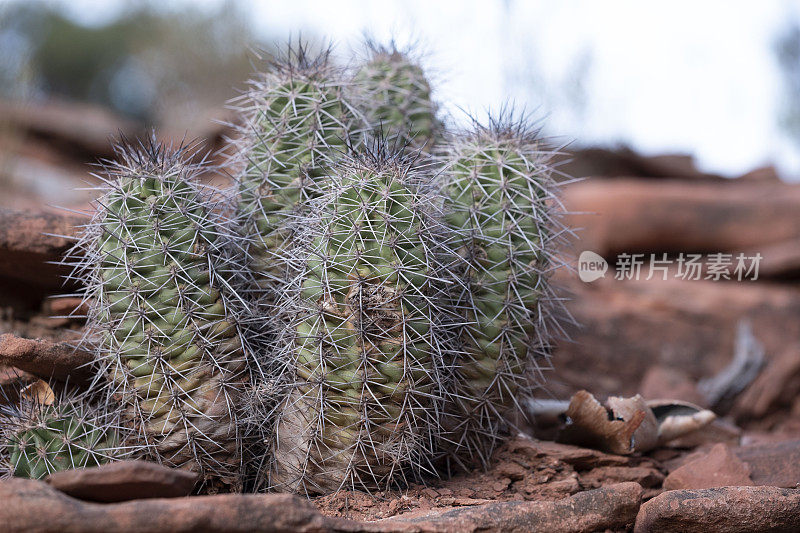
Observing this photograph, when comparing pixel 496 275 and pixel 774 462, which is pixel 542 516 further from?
pixel 774 462

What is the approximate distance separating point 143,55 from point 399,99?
12534mm

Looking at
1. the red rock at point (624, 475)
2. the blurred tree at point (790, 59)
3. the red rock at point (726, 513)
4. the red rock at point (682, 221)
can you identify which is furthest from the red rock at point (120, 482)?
the blurred tree at point (790, 59)

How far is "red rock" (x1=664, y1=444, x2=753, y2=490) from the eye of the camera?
3.08 metres

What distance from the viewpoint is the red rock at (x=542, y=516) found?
2.24 metres

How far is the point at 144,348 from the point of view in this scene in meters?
2.71

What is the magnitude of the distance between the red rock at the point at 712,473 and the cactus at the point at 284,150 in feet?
6.43

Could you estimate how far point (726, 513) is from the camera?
8.21ft

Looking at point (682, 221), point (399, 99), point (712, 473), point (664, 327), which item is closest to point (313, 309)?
point (399, 99)

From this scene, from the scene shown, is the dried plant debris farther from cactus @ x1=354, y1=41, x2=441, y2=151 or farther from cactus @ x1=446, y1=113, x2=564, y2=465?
cactus @ x1=354, y1=41, x2=441, y2=151

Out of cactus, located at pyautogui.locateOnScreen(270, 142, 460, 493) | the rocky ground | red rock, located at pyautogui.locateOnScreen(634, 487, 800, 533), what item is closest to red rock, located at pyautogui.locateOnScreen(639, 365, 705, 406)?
the rocky ground

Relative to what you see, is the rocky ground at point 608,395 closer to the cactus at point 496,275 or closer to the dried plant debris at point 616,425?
the dried plant debris at point 616,425

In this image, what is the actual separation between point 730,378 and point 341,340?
385 centimetres

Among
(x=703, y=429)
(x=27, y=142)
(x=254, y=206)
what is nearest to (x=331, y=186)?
(x=254, y=206)

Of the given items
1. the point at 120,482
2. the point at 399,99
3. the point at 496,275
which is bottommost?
the point at 120,482
